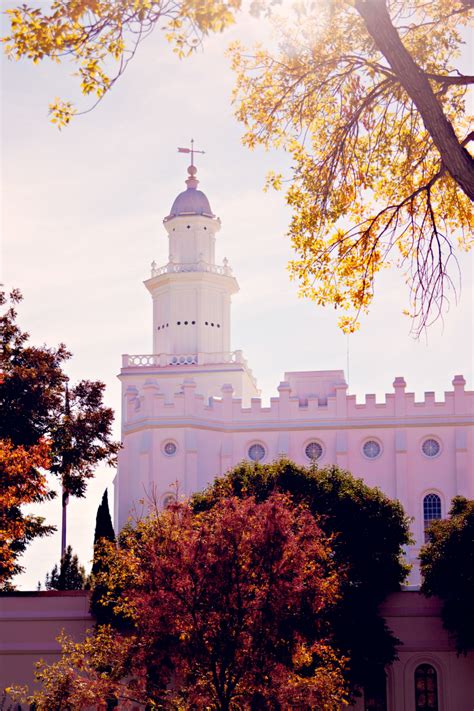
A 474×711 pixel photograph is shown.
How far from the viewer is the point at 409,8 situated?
46.2 feet

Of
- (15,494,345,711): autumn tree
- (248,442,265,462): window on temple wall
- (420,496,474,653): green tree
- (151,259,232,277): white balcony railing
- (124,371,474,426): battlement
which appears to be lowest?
(15,494,345,711): autumn tree

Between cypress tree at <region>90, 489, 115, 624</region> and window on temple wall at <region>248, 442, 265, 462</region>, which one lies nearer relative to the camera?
cypress tree at <region>90, 489, 115, 624</region>

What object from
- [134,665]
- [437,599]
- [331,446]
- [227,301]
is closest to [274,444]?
[331,446]

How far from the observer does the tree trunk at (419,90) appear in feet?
36.9

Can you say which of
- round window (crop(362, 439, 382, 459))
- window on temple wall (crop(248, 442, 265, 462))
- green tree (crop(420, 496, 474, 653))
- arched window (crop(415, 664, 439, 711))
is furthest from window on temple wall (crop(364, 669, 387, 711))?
window on temple wall (crop(248, 442, 265, 462))

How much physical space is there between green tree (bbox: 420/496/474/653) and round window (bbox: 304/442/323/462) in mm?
20946

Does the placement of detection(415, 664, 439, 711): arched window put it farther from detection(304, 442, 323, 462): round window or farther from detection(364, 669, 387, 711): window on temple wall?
detection(304, 442, 323, 462): round window

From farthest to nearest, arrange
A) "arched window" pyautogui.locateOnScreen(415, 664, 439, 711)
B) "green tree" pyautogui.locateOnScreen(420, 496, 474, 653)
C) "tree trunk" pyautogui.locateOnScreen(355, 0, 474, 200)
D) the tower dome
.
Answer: the tower dome
"arched window" pyautogui.locateOnScreen(415, 664, 439, 711)
"green tree" pyautogui.locateOnScreen(420, 496, 474, 653)
"tree trunk" pyautogui.locateOnScreen(355, 0, 474, 200)

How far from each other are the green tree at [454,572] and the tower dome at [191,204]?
122 ft

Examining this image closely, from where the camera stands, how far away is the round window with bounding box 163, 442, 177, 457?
60594mm

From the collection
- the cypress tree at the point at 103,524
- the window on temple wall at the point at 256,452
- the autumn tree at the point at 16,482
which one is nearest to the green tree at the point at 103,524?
the cypress tree at the point at 103,524

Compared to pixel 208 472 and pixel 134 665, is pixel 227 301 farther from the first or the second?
pixel 134 665

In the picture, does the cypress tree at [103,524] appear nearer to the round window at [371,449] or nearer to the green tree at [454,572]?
the green tree at [454,572]

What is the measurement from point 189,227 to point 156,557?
51258 mm
